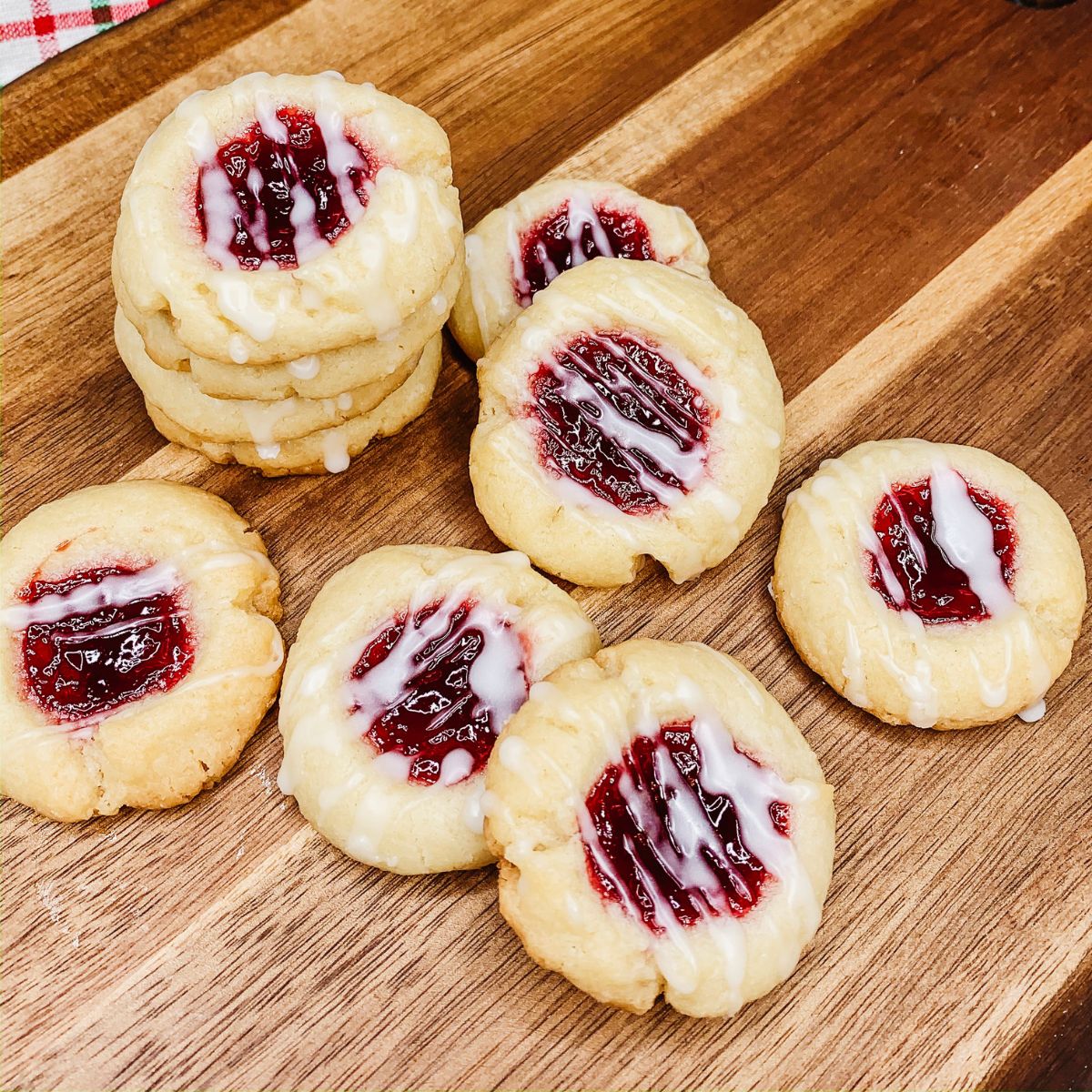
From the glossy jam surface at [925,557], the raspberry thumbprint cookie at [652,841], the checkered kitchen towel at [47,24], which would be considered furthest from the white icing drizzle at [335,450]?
the checkered kitchen towel at [47,24]

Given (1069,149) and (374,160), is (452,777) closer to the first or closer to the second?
(374,160)

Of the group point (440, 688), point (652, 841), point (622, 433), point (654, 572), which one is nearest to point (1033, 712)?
point (654, 572)

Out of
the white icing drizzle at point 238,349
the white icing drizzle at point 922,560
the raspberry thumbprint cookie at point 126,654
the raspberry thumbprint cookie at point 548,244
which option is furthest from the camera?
the raspberry thumbprint cookie at point 548,244

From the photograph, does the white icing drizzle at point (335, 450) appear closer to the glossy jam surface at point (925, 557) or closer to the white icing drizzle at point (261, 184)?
the white icing drizzle at point (261, 184)

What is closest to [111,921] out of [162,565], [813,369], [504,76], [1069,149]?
[162,565]

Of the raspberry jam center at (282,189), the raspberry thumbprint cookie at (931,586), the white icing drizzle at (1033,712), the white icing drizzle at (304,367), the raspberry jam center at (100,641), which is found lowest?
the white icing drizzle at (1033,712)

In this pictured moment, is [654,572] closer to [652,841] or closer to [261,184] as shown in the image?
[652,841]
